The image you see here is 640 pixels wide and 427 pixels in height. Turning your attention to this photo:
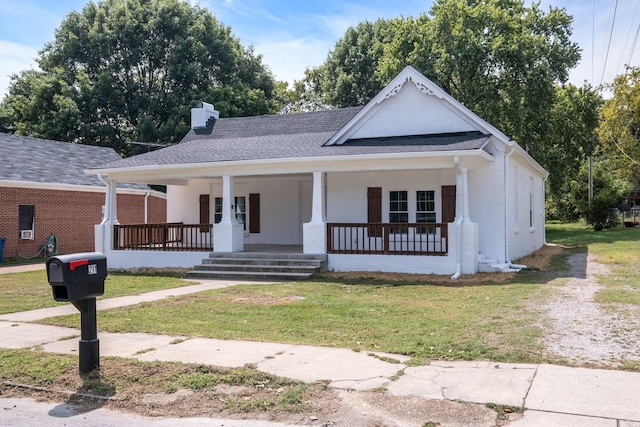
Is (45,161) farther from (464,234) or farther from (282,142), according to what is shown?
(464,234)

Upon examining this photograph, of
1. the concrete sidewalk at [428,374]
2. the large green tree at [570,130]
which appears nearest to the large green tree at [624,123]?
the large green tree at [570,130]

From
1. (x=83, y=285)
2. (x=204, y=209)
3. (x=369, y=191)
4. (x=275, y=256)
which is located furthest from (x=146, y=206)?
(x=83, y=285)

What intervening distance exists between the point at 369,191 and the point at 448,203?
2.28 meters

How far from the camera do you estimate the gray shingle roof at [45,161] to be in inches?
842

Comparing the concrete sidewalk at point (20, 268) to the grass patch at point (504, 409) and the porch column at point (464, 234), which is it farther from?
the grass patch at point (504, 409)

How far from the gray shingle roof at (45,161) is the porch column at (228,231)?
9224 millimetres

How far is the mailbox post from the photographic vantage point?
18.3ft

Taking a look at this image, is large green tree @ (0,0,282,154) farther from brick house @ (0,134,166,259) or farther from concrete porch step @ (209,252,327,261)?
concrete porch step @ (209,252,327,261)

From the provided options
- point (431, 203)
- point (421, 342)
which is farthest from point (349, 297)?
point (431, 203)

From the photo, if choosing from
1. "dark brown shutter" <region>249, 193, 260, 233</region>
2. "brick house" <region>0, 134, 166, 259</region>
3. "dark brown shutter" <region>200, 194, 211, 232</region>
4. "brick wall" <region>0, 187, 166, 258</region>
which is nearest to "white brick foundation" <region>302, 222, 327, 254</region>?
"dark brown shutter" <region>249, 193, 260, 233</region>

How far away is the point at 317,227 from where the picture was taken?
14961 mm

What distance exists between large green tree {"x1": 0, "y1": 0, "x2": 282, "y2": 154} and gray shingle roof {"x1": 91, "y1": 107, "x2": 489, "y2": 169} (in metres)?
13.3

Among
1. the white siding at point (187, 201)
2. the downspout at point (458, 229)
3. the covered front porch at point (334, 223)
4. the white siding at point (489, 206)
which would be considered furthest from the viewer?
the white siding at point (187, 201)

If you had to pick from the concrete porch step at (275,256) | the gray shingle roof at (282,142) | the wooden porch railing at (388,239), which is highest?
the gray shingle roof at (282,142)
